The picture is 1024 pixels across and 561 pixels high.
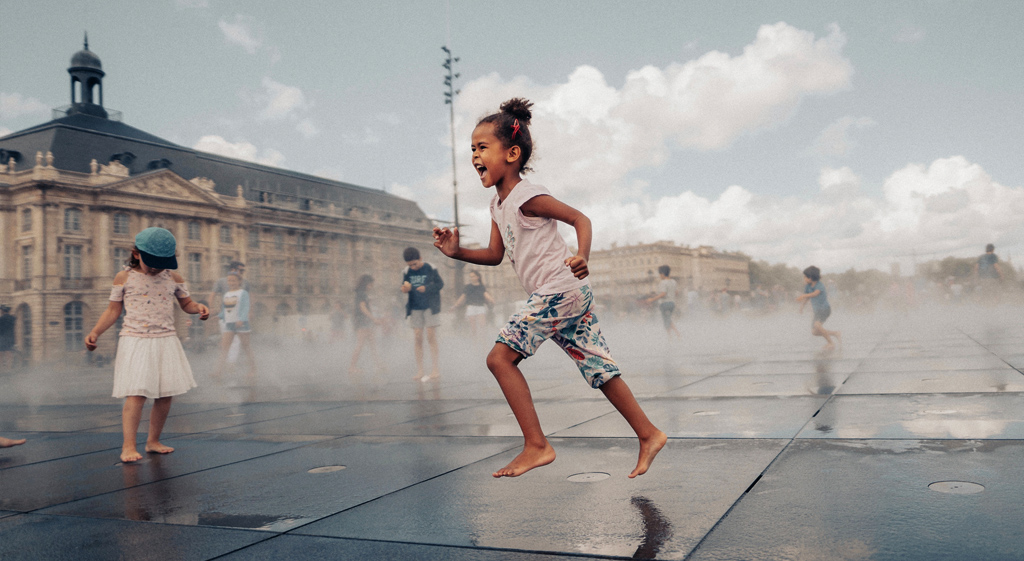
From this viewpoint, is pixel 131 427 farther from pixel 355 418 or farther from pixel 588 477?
pixel 588 477

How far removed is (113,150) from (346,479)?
5828 centimetres

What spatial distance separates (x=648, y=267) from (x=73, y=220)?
95586 mm

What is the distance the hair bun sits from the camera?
3125 millimetres

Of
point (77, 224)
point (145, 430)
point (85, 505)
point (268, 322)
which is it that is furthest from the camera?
point (77, 224)

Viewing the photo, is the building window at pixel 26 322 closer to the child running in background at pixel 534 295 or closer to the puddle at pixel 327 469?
the puddle at pixel 327 469

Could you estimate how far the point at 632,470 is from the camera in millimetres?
2990

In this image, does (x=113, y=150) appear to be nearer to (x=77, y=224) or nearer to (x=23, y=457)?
(x=77, y=224)

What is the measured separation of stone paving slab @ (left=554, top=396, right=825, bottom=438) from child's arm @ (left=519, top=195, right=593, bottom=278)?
1456mm

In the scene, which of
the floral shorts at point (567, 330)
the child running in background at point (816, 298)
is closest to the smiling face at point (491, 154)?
the floral shorts at point (567, 330)

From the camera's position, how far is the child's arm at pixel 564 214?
2.79 meters

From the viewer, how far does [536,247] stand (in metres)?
2.97

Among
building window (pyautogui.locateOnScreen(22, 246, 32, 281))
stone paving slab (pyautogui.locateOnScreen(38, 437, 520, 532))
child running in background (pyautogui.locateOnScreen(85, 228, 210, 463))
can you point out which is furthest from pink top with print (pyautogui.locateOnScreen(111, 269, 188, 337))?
building window (pyautogui.locateOnScreen(22, 246, 32, 281))

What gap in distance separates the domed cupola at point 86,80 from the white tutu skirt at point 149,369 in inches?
2306

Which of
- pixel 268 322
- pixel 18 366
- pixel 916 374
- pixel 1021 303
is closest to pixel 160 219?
pixel 268 322
